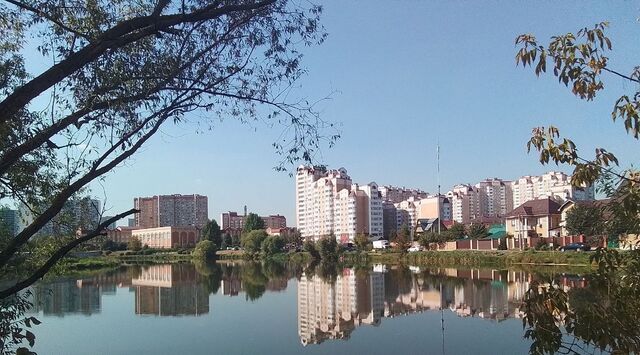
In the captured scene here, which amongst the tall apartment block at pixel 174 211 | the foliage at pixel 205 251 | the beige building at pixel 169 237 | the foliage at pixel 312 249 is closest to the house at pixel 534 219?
the foliage at pixel 312 249

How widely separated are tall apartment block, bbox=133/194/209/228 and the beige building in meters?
5.43

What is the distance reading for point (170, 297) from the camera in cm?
2477

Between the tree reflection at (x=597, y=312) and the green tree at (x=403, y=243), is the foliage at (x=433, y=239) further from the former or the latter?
the tree reflection at (x=597, y=312)

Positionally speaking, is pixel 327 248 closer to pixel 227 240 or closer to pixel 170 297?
pixel 227 240

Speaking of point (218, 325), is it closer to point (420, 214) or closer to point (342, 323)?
point (342, 323)

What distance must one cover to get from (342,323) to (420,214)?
69182 mm

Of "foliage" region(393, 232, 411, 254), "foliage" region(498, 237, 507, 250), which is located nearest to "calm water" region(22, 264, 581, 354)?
→ "foliage" region(498, 237, 507, 250)

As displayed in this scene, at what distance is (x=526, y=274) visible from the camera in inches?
1128

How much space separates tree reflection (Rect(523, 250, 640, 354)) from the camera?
2154mm

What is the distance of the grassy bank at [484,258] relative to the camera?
105ft

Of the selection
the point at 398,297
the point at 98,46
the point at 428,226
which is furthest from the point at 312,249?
the point at 98,46

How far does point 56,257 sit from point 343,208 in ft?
252

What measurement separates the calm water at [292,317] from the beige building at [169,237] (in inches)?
1988

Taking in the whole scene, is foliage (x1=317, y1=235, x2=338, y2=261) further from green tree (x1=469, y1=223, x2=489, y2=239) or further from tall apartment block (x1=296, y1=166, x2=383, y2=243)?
tall apartment block (x1=296, y1=166, x2=383, y2=243)
